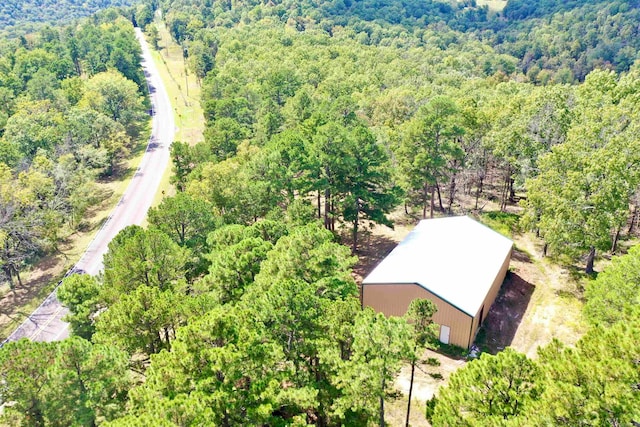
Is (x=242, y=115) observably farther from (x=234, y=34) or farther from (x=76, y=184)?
(x=234, y=34)

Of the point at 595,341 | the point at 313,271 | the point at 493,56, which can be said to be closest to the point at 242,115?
the point at 313,271

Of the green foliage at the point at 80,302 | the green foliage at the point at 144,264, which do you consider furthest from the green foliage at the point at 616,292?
the green foliage at the point at 80,302

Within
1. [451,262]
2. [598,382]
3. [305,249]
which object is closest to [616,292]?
[598,382]

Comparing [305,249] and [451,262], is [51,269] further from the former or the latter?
[451,262]

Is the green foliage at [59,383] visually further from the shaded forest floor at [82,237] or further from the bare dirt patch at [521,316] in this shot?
the shaded forest floor at [82,237]

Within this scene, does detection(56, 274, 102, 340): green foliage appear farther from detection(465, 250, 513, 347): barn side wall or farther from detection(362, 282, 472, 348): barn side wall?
detection(465, 250, 513, 347): barn side wall

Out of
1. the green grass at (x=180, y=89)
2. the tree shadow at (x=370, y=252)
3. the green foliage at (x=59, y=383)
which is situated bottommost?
the tree shadow at (x=370, y=252)
